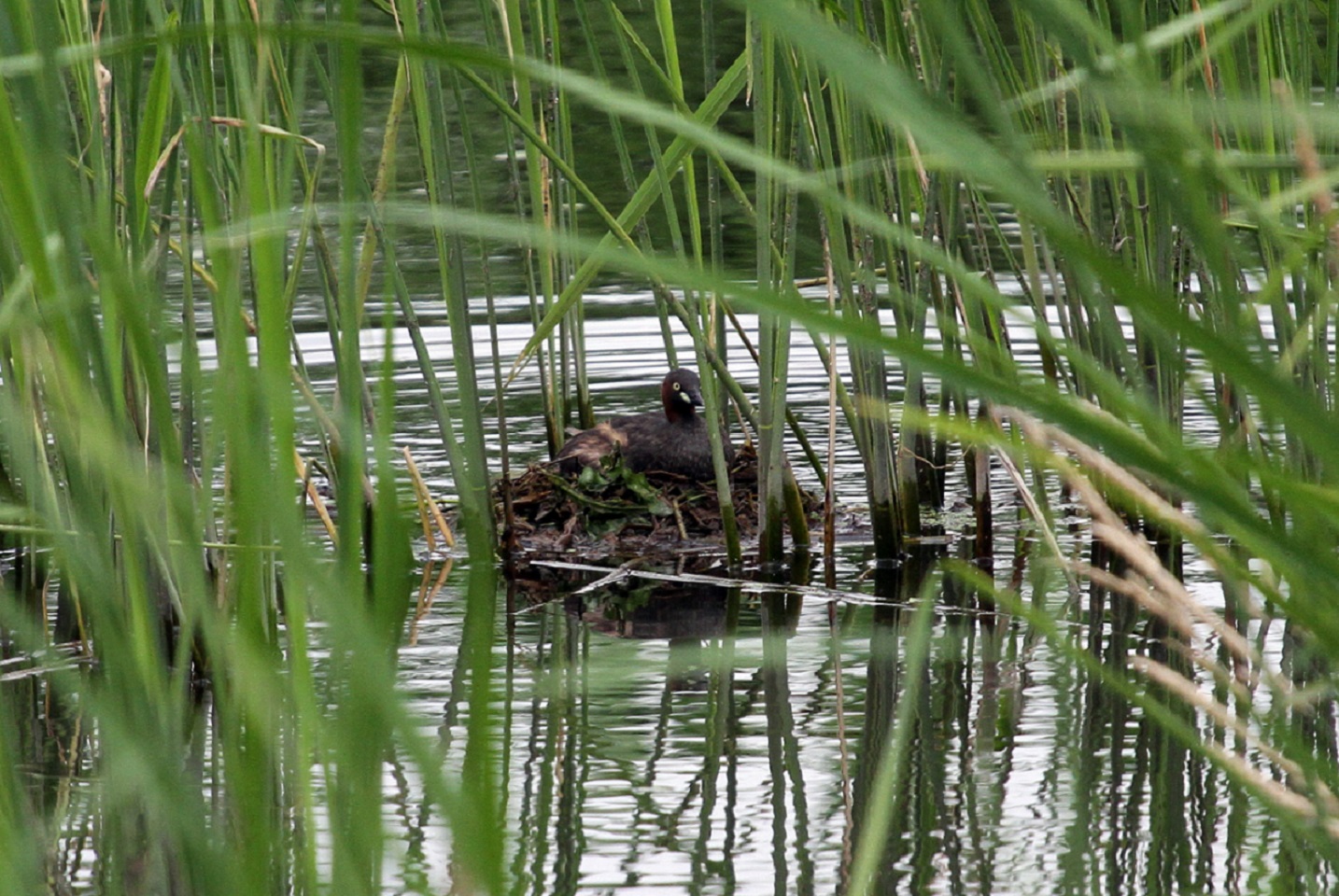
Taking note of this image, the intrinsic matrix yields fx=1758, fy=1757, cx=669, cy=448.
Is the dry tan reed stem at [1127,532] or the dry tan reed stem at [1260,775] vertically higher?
the dry tan reed stem at [1127,532]

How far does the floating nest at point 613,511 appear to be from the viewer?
457 centimetres

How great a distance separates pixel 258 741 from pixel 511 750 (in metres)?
1.77

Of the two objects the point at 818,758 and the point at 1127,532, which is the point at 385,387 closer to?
the point at 1127,532

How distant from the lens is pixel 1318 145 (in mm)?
1991

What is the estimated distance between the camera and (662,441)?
5125 mm

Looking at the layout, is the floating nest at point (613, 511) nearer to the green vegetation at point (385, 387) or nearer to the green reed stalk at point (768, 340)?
the green reed stalk at point (768, 340)

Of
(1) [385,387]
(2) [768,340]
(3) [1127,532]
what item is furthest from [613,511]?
(1) [385,387]

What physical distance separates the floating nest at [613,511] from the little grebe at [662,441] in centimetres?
8

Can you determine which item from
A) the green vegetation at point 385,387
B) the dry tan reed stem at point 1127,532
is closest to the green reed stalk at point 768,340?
the green vegetation at point 385,387

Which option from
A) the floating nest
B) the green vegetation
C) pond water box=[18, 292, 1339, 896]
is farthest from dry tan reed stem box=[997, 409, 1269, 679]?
the floating nest

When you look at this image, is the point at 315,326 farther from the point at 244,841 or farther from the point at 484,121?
the point at 244,841

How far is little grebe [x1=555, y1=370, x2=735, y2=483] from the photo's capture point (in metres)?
4.93

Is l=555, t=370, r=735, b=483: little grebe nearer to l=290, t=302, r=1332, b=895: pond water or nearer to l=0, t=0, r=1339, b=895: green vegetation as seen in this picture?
l=290, t=302, r=1332, b=895: pond water

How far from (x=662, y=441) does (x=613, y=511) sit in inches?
17.9
